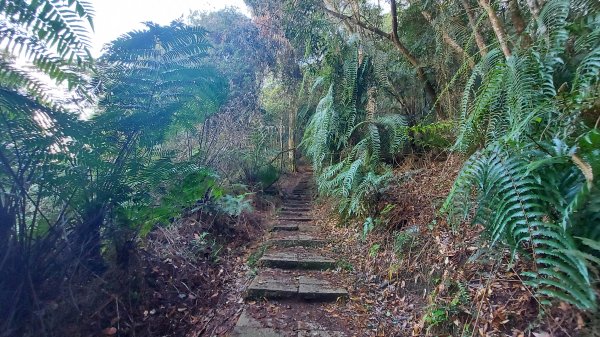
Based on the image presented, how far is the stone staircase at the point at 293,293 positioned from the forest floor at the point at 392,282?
8 centimetres

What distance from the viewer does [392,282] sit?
8.56 feet

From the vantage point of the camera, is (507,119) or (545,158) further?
(507,119)

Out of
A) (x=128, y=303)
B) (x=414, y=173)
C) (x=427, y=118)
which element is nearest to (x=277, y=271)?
(x=128, y=303)

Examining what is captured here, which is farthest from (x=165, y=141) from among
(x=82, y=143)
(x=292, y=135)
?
(x=292, y=135)

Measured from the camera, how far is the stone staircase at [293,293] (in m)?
2.22

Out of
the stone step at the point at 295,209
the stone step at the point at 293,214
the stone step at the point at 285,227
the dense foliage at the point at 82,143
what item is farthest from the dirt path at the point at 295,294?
the stone step at the point at 295,209

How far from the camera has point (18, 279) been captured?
1555 mm

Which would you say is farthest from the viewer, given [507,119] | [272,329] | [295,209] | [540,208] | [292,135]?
[292,135]

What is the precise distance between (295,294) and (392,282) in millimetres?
848

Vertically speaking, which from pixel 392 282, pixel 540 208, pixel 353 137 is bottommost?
pixel 392 282

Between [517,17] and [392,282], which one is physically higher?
[517,17]

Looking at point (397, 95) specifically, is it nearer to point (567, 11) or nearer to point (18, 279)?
point (567, 11)

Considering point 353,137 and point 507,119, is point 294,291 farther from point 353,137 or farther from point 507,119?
point 353,137

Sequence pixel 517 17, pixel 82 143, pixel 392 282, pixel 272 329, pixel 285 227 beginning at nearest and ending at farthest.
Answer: pixel 82 143
pixel 272 329
pixel 517 17
pixel 392 282
pixel 285 227
